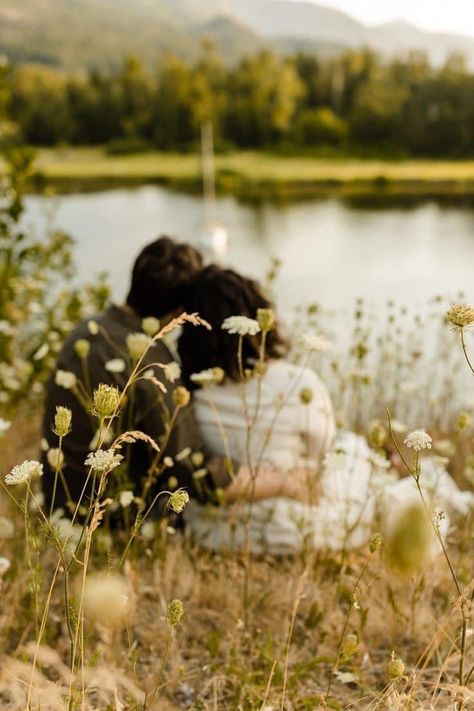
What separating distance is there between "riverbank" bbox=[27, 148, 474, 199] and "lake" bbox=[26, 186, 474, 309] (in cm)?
420

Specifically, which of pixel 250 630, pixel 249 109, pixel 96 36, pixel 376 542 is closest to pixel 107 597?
pixel 376 542

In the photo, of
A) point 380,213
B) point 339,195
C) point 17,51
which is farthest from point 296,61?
point 17,51

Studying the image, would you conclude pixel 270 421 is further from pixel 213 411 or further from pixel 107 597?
pixel 107 597

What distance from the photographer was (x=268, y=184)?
30.0 meters

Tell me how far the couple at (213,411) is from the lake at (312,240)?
2236 mm

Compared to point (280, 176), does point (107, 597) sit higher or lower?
higher

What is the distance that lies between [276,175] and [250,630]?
31.3 meters

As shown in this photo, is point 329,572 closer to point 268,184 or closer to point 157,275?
point 157,275

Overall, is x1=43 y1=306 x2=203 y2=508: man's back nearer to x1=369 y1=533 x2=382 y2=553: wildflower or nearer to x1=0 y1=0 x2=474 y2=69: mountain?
x1=369 y1=533 x2=382 y2=553: wildflower

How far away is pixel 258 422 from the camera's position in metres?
2.49

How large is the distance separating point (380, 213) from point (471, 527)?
60.7 feet

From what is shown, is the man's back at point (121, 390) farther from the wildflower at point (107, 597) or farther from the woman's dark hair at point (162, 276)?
the wildflower at point (107, 597)

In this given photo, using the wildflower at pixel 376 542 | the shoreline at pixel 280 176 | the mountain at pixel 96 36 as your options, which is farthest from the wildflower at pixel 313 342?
the mountain at pixel 96 36

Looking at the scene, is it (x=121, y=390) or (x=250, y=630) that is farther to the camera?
(x=121, y=390)
